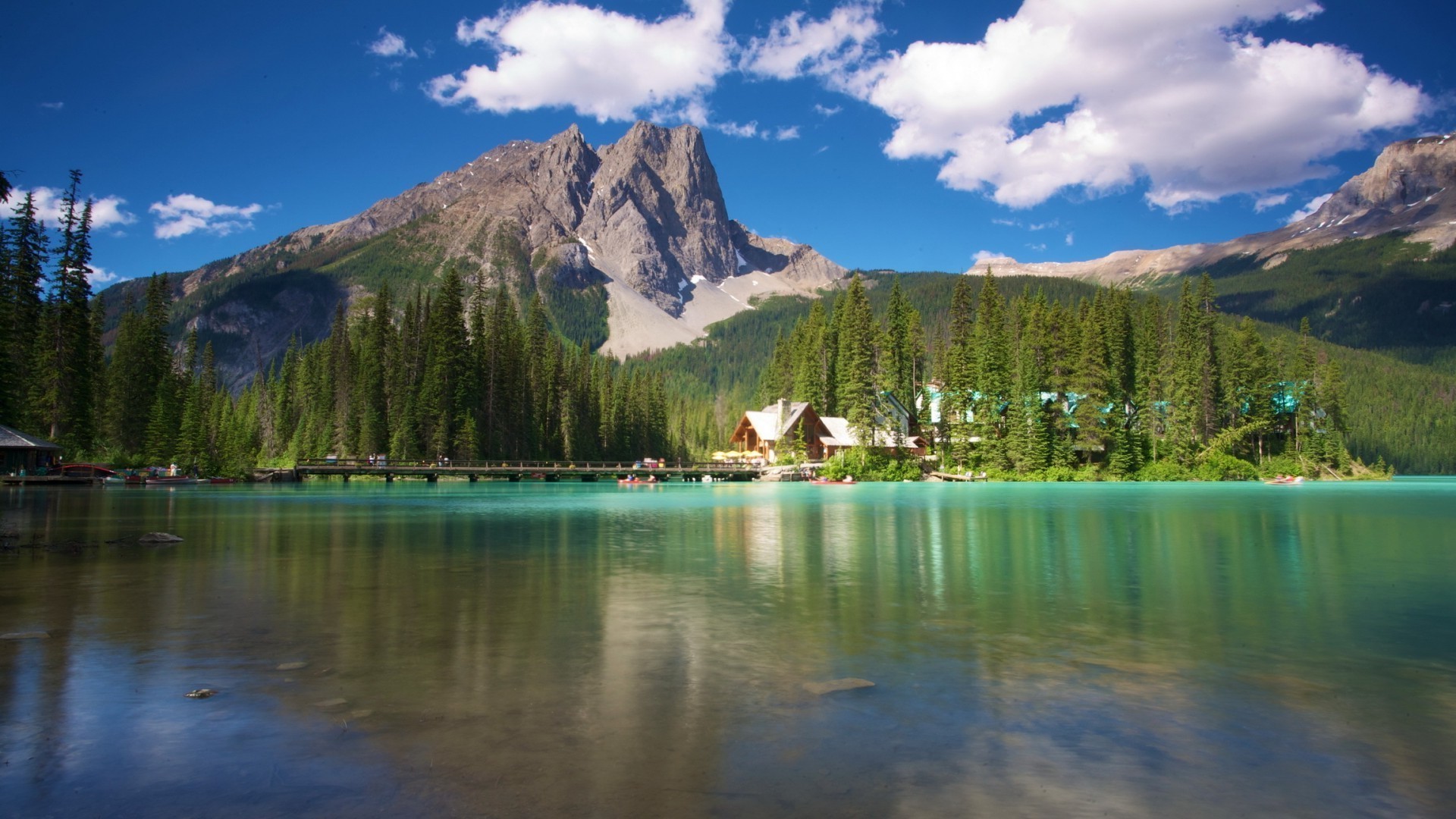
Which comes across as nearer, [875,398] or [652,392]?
[875,398]

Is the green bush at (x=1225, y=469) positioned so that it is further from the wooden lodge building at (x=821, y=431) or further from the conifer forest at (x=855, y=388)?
the wooden lodge building at (x=821, y=431)

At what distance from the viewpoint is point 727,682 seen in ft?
28.9

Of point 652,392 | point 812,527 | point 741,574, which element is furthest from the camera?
point 652,392

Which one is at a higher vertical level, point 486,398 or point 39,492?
point 486,398

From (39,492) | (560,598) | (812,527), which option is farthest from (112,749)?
(39,492)

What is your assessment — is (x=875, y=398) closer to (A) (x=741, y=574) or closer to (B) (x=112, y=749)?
(A) (x=741, y=574)

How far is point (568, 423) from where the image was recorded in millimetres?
104125

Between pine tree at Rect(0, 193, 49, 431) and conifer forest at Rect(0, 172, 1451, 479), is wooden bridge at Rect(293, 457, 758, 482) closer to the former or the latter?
conifer forest at Rect(0, 172, 1451, 479)

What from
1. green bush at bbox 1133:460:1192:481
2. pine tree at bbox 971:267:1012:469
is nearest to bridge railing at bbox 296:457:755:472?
pine tree at bbox 971:267:1012:469

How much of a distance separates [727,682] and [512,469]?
73999 mm

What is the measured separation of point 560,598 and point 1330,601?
1339cm

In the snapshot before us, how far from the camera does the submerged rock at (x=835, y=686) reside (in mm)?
8445

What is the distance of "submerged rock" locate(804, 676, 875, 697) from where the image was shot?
8445 mm

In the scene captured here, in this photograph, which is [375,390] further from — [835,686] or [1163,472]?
[835,686]
